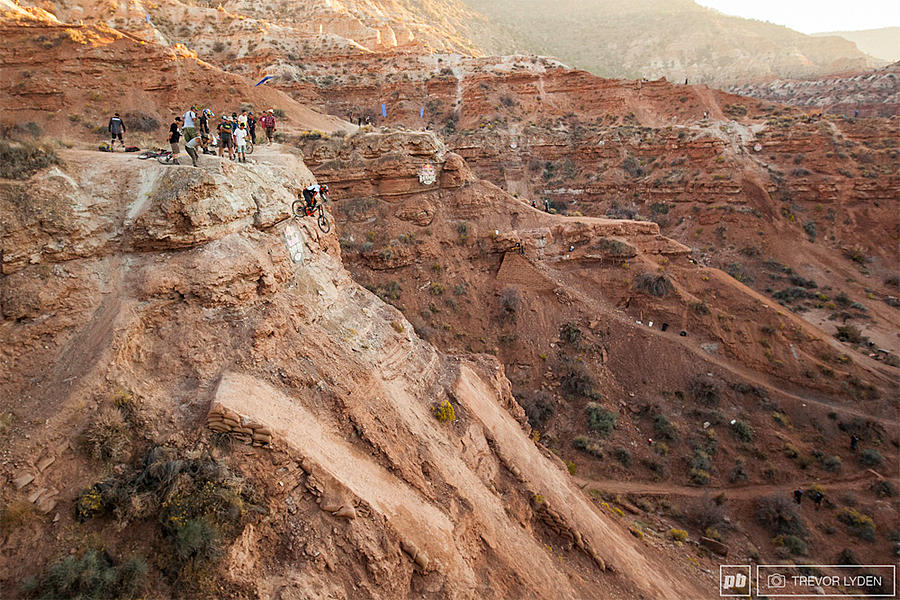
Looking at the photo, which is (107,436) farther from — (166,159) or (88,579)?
(166,159)

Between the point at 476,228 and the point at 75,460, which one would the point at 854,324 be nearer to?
the point at 476,228

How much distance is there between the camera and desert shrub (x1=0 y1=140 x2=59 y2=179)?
7.40 m

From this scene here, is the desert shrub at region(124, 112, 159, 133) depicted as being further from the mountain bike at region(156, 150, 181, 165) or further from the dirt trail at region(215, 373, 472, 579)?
the dirt trail at region(215, 373, 472, 579)

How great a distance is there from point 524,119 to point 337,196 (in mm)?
29599

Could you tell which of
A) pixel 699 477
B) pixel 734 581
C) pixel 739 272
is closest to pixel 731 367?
pixel 699 477

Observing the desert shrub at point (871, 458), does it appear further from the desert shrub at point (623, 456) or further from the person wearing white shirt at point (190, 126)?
the person wearing white shirt at point (190, 126)

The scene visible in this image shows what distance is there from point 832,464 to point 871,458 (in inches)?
59.2

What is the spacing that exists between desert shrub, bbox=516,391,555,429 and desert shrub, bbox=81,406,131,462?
48.0 ft

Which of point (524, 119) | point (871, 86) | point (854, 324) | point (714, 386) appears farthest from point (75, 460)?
point (871, 86)

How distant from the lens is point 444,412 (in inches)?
419

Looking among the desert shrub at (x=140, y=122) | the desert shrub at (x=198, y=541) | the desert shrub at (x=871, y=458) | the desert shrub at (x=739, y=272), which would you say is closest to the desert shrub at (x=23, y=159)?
the desert shrub at (x=198, y=541)

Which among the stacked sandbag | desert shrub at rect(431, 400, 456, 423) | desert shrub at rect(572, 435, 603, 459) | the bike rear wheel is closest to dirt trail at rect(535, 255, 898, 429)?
desert shrub at rect(572, 435, 603, 459)

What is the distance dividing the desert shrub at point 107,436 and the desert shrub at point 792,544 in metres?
18.3

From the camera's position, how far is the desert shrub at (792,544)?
13.6 meters
